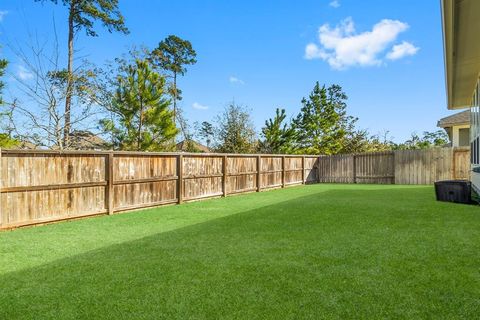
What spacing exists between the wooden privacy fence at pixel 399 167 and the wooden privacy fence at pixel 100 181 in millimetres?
7073

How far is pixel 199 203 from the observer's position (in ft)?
29.2

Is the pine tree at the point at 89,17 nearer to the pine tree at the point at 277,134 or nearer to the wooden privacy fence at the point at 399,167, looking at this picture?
the pine tree at the point at 277,134

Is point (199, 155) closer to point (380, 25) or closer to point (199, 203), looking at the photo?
point (199, 203)

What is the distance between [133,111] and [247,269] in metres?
16.2

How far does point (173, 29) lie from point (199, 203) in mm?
18415

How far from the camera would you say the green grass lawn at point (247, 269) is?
241 centimetres

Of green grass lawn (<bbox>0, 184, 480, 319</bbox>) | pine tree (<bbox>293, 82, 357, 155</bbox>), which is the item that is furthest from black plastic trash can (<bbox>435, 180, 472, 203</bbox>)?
pine tree (<bbox>293, 82, 357, 155</bbox>)

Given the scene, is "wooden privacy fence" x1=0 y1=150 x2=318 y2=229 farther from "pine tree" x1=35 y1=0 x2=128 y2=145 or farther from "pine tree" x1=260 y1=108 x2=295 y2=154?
"pine tree" x1=260 y1=108 x2=295 y2=154

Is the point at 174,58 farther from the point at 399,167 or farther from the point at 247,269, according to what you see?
the point at 247,269

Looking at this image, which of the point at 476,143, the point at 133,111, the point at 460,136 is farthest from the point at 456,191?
the point at 133,111

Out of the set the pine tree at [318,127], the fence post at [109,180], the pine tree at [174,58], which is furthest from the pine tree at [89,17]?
the pine tree at [318,127]

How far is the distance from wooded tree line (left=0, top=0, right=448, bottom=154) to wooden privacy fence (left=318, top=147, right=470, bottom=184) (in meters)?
5.74

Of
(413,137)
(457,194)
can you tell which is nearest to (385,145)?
(413,137)

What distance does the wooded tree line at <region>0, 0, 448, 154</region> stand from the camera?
10.6 m
